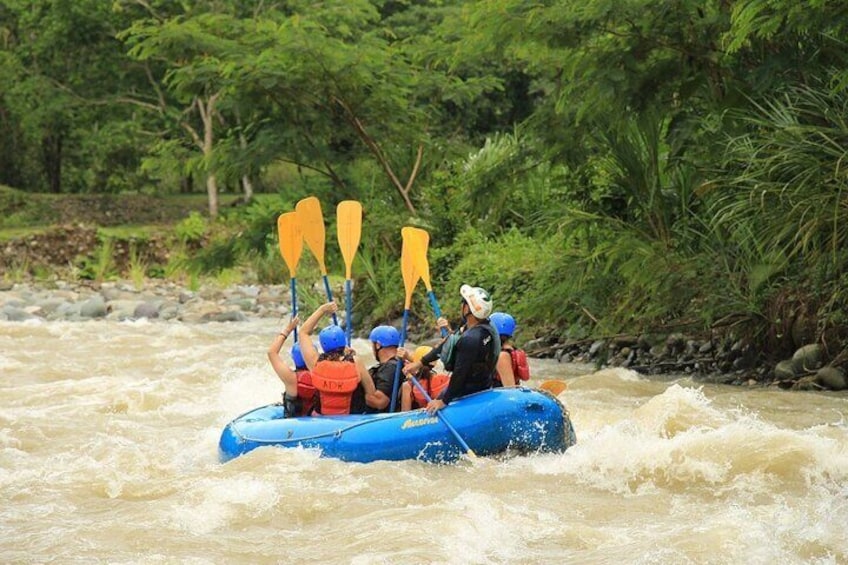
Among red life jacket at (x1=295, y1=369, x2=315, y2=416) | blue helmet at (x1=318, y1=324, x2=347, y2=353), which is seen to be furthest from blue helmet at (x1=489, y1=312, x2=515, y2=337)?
red life jacket at (x1=295, y1=369, x2=315, y2=416)

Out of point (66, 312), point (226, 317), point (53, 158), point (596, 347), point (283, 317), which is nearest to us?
point (596, 347)

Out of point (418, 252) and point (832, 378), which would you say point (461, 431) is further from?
point (832, 378)

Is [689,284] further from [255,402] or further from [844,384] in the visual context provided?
[255,402]

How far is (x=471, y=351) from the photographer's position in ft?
23.9

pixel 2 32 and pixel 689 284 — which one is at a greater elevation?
pixel 2 32

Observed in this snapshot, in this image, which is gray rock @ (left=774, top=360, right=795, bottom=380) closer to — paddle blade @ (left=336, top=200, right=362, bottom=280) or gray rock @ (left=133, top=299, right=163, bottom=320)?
paddle blade @ (left=336, top=200, right=362, bottom=280)

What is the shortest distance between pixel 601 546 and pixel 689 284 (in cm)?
502

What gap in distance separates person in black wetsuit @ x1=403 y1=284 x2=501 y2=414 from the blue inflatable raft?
9 centimetres

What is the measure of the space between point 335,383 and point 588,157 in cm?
472

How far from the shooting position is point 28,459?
7.84m

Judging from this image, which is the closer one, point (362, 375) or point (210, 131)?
point (362, 375)

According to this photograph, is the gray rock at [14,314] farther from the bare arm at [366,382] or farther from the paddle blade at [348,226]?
the bare arm at [366,382]

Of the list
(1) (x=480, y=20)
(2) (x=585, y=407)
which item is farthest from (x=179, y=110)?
(2) (x=585, y=407)

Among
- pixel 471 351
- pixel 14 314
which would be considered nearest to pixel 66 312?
pixel 14 314
